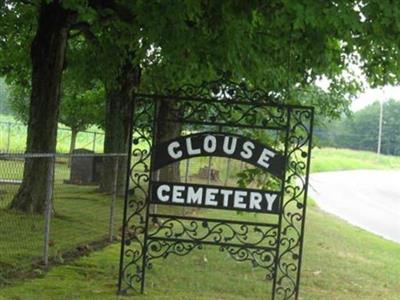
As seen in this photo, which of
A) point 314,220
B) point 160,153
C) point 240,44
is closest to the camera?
point 160,153

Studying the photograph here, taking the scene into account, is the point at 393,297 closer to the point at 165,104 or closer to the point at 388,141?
the point at 165,104

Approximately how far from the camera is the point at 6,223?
8023 mm

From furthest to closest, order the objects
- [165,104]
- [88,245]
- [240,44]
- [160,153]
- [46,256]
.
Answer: [88,245] < [240,44] < [46,256] < [165,104] < [160,153]

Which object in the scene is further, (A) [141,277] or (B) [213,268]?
(B) [213,268]

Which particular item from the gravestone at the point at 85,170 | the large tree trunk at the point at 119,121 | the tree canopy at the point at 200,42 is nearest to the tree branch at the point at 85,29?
the tree canopy at the point at 200,42

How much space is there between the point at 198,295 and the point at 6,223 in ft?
7.56

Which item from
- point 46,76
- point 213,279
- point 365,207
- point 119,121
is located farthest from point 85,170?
point 213,279

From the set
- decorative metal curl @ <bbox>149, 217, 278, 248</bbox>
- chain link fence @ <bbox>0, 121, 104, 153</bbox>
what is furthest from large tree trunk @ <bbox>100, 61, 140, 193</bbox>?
chain link fence @ <bbox>0, 121, 104, 153</bbox>

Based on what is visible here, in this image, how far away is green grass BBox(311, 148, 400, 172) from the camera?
71.5 m

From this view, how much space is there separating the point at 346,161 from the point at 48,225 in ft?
261

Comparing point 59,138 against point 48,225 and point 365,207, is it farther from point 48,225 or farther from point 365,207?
point 48,225

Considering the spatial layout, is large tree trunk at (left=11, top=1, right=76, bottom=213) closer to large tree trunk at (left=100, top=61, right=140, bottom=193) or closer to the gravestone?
large tree trunk at (left=100, top=61, right=140, bottom=193)

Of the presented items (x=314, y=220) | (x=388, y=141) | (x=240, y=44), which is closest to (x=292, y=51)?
(x=240, y=44)

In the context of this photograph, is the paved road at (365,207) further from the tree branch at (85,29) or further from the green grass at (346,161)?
the green grass at (346,161)
